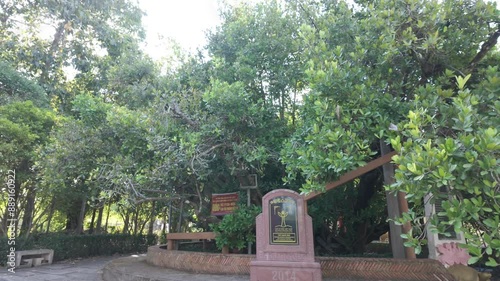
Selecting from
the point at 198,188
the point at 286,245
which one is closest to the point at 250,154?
the point at 286,245

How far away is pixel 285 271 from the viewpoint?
19.6 ft

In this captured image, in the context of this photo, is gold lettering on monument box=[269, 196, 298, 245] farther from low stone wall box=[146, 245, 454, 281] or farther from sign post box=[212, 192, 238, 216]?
sign post box=[212, 192, 238, 216]

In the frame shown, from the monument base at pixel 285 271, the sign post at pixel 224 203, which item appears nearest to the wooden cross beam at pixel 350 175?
the monument base at pixel 285 271

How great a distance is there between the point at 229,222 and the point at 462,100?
5582mm

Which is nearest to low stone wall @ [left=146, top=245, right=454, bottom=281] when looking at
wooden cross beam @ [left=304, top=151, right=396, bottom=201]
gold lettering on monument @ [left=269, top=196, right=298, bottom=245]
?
gold lettering on monument @ [left=269, top=196, right=298, bottom=245]

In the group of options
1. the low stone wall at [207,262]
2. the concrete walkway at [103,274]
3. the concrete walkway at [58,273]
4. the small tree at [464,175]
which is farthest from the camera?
the concrete walkway at [58,273]

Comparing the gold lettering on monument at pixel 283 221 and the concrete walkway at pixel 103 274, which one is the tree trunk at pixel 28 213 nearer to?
the concrete walkway at pixel 103 274

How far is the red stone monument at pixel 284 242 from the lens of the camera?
5.94 metres

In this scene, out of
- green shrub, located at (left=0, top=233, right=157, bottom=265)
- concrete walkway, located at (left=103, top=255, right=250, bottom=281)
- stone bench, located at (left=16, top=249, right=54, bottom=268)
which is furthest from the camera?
green shrub, located at (left=0, top=233, right=157, bottom=265)

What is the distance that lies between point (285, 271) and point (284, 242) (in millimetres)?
541

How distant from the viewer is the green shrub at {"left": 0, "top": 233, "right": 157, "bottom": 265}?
1091cm

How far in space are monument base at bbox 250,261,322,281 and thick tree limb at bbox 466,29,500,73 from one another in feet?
15.9

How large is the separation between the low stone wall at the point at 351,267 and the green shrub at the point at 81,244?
6.61 m

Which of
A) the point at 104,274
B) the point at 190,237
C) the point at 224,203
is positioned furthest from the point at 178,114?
the point at 104,274
